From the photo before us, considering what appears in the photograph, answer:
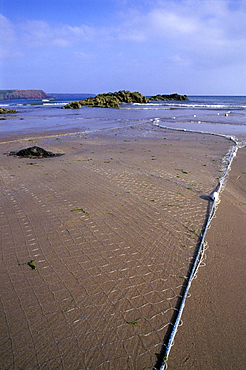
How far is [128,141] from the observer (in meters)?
11.3

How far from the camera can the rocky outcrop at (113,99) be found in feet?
135

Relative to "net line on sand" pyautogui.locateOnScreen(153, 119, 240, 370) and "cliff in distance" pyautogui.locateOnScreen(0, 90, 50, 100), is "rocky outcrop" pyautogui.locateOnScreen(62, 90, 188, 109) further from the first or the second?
"cliff in distance" pyautogui.locateOnScreen(0, 90, 50, 100)

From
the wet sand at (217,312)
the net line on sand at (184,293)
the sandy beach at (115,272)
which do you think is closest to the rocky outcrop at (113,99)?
the sandy beach at (115,272)

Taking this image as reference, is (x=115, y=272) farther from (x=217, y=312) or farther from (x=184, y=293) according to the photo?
(x=217, y=312)

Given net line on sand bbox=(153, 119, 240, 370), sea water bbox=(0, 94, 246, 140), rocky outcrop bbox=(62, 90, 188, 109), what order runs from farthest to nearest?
rocky outcrop bbox=(62, 90, 188, 109)
sea water bbox=(0, 94, 246, 140)
net line on sand bbox=(153, 119, 240, 370)

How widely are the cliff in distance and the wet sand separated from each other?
125m

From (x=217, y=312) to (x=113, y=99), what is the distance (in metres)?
48.4

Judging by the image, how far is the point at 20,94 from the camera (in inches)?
4843

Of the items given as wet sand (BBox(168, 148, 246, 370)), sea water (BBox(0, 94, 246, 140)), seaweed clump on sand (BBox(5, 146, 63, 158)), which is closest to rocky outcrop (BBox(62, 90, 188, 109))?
sea water (BBox(0, 94, 246, 140))

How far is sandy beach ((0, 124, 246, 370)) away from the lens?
80.2 inches

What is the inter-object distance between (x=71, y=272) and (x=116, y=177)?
3394mm

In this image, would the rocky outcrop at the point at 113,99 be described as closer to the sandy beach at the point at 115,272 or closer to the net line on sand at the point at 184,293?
the sandy beach at the point at 115,272

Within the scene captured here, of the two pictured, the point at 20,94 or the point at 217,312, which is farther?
the point at 20,94

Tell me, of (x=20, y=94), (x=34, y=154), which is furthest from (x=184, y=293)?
(x=20, y=94)
